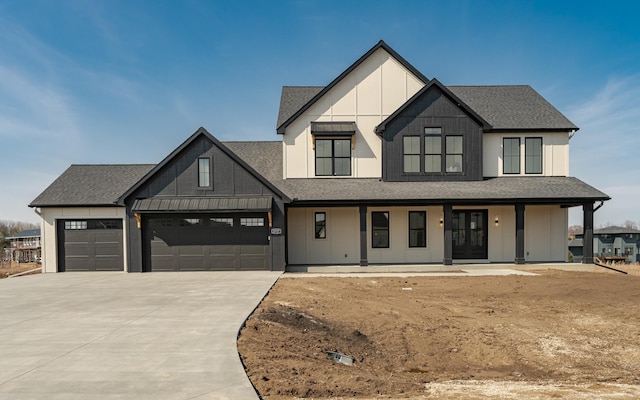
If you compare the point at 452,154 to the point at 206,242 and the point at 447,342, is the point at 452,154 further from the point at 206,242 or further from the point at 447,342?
the point at 447,342

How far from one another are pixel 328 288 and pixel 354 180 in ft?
24.8

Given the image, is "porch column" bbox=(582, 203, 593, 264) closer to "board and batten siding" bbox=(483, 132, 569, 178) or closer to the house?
the house

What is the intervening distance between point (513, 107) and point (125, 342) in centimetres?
2130

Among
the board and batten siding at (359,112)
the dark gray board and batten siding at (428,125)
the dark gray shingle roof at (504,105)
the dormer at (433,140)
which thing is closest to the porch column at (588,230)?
the dark gray shingle roof at (504,105)

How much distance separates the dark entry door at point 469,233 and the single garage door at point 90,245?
653 inches

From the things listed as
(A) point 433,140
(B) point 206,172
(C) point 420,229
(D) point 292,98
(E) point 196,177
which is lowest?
(C) point 420,229

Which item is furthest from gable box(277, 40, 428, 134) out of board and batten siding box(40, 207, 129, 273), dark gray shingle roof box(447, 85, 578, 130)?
board and batten siding box(40, 207, 129, 273)

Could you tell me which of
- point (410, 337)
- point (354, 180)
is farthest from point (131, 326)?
point (354, 180)

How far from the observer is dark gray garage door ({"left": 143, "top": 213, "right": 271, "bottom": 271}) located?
17.3 meters

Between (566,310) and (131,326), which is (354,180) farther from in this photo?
(131,326)

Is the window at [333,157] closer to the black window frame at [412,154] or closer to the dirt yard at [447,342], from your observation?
the black window frame at [412,154]

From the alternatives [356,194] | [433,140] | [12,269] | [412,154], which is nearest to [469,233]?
[412,154]

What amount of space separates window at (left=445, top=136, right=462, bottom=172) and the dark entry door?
229 centimetres

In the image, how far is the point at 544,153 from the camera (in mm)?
19484
